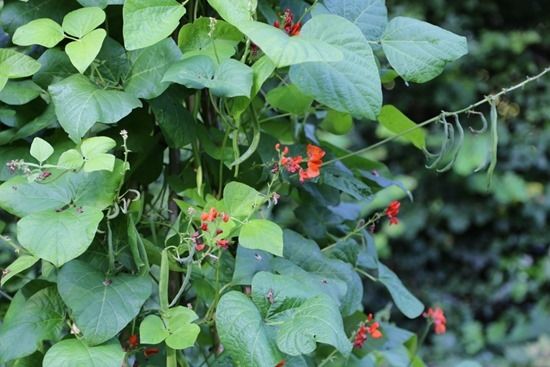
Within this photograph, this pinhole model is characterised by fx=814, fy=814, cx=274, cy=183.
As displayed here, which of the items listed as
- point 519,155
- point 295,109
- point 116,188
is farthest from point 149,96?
point 519,155

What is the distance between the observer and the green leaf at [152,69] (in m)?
0.89

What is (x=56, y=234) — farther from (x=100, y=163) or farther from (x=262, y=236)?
(x=262, y=236)

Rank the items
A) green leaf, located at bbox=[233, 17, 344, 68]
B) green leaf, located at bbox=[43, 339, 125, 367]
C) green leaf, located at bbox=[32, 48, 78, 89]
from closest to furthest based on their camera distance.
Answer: green leaf, located at bbox=[233, 17, 344, 68] < green leaf, located at bbox=[43, 339, 125, 367] < green leaf, located at bbox=[32, 48, 78, 89]

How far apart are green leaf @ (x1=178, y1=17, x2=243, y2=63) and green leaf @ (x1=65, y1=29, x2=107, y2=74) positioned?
94mm

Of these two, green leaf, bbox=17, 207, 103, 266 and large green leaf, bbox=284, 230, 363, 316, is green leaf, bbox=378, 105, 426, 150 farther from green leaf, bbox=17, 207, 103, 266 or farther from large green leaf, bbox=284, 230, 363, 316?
green leaf, bbox=17, 207, 103, 266

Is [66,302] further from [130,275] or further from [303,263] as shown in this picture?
[303,263]

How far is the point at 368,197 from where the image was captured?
3.70 feet

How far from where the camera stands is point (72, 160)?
2.74 ft

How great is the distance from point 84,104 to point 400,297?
0.57 m

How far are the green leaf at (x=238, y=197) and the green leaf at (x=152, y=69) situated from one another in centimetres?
13

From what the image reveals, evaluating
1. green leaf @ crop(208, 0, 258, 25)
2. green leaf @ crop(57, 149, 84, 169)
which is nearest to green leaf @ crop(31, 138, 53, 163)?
green leaf @ crop(57, 149, 84, 169)

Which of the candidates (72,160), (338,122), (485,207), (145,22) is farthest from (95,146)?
(485,207)

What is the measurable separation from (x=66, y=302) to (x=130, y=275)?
→ 8 cm

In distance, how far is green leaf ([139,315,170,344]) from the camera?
34.0 inches
